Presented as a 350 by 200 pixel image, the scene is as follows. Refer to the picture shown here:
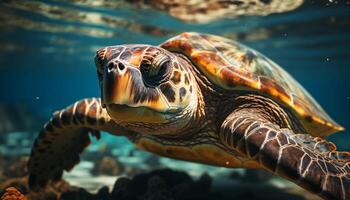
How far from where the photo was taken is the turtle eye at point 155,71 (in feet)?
8.98

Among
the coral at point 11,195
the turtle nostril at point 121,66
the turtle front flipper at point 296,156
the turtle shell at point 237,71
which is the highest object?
the turtle nostril at point 121,66

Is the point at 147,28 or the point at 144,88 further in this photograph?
the point at 147,28

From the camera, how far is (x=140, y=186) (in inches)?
189

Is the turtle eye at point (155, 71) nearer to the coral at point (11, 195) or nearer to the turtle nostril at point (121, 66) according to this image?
the turtle nostril at point (121, 66)

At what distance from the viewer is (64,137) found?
15.8 ft

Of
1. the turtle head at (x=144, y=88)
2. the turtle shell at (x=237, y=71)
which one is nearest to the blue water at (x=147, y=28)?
the turtle shell at (x=237, y=71)

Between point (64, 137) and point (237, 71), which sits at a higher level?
point (237, 71)

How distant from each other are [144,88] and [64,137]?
264 cm

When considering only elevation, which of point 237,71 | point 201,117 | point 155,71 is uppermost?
point 155,71

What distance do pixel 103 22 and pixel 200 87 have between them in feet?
37.1

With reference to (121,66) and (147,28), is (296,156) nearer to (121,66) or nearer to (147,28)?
(121,66)

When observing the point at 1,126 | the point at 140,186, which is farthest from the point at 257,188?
the point at 1,126

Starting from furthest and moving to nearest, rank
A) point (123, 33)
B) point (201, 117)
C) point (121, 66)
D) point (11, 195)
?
point (123, 33) < point (201, 117) < point (11, 195) < point (121, 66)

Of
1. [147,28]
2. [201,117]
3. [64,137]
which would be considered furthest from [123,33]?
[201,117]
